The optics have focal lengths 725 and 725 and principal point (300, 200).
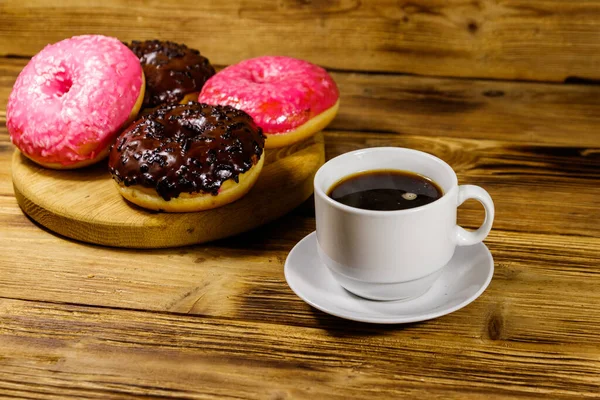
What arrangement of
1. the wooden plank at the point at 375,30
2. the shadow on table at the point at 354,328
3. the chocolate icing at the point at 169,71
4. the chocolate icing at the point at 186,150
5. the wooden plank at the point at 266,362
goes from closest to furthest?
the wooden plank at the point at 266,362
the shadow on table at the point at 354,328
the chocolate icing at the point at 186,150
the chocolate icing at the point at 169,71
the wooden plank at the point at 375,30

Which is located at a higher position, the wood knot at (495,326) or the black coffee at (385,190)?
the black coffee at (385,190)

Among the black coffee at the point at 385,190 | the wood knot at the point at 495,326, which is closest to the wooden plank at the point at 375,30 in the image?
the black coffee at the point at 385,190

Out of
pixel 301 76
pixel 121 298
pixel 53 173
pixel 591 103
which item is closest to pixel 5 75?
pixel 53 173

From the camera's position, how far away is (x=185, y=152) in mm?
1354

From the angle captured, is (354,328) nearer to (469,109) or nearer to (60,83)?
(60,83)

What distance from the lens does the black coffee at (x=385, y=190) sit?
3.60 ft

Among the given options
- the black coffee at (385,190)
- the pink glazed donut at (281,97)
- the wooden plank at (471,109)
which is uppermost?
the black coffee at (385,190)

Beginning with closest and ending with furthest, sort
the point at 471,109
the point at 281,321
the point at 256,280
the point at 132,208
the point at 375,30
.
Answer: the point at 281,321 < the point at 256,280 < the point at 132,208 < the point at 471,109 < the point at 375,30

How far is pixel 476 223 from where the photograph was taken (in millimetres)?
1428

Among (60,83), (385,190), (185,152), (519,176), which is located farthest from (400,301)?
Result: (60,83)

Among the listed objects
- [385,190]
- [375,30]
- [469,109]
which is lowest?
[469,109]

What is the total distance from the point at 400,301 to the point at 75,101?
820 mm

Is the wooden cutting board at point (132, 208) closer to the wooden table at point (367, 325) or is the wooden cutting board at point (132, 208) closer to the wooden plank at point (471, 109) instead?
the wooden table at point (367, 325)

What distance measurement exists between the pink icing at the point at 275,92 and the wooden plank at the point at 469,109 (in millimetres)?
215
